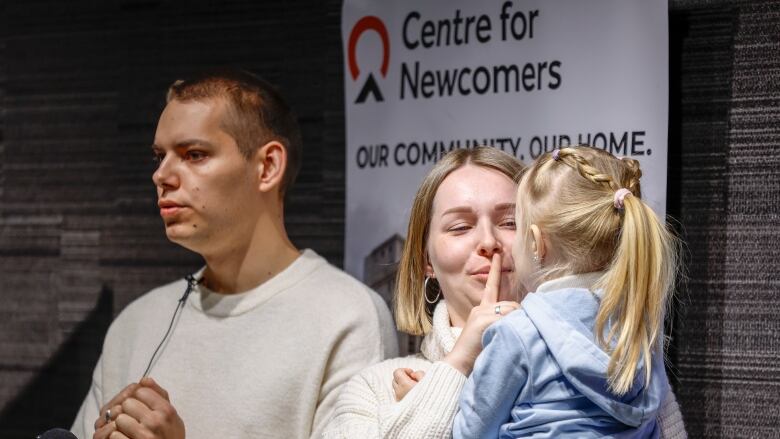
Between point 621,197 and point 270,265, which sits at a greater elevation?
point 621,197

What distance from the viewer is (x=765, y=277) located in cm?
252

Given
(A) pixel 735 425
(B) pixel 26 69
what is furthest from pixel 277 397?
(B) pixel 26 69

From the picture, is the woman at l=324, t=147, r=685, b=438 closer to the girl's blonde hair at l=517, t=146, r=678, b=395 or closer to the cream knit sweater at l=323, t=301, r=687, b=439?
the cream knit sweater at l=323, t=301, r=687, b=439

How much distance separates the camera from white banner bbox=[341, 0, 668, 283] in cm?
258

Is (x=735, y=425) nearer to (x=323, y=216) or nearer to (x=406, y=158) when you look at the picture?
(x=406, y=158)

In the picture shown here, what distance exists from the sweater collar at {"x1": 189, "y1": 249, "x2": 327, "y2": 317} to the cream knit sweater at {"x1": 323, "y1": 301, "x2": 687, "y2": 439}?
0.45m

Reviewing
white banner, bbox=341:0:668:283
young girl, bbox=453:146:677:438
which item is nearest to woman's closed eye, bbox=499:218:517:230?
young girl, bbox=453:146:677:438

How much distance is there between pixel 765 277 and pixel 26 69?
2385 millimetres

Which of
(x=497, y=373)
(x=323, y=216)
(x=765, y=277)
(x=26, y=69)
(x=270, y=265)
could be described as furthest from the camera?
(x=26, y=69)

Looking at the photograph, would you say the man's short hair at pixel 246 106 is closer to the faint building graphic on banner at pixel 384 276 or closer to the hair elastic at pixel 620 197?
the faint building graphic on banner at pixel 384 276

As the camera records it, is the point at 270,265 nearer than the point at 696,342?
No

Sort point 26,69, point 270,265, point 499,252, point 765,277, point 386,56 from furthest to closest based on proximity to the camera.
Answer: point 26,69, point 386,56, point 270,265, point 765,277, point 499,252

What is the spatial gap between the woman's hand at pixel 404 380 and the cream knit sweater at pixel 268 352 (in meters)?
0.41

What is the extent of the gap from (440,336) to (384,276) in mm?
771
